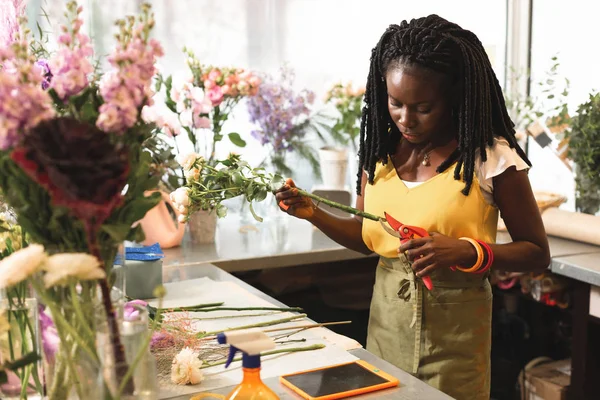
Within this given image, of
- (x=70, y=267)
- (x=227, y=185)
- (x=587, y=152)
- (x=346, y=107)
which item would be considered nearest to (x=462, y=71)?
(x=227, y=185)

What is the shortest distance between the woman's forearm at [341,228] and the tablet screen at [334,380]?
528mm

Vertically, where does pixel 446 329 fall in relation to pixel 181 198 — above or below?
below

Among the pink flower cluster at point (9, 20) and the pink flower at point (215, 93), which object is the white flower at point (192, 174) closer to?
the pink flower cluster at point (9, 20)

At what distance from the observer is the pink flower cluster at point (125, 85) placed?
2.74 feet

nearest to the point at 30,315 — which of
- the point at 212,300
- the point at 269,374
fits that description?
the point at 269,374

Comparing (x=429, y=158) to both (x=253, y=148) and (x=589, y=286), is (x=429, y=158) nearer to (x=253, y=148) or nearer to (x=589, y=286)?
(x=589, y=286)

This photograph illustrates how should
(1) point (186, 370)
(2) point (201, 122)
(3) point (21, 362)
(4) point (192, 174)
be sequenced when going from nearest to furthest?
(3) point (21, 362), (1) point (186, 370), (4) point (192, 174), (2) point (201, 122)

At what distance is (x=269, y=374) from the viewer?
4.40 feet

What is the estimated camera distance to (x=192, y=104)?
103 inches

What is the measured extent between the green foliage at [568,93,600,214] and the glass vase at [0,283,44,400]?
2270 millimetres

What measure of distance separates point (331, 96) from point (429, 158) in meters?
1.46

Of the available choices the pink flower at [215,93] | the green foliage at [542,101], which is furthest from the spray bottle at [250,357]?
the green foliage at [542,101]

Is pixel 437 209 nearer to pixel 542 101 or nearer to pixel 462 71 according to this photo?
pixel 462 71

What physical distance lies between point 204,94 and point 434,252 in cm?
134
